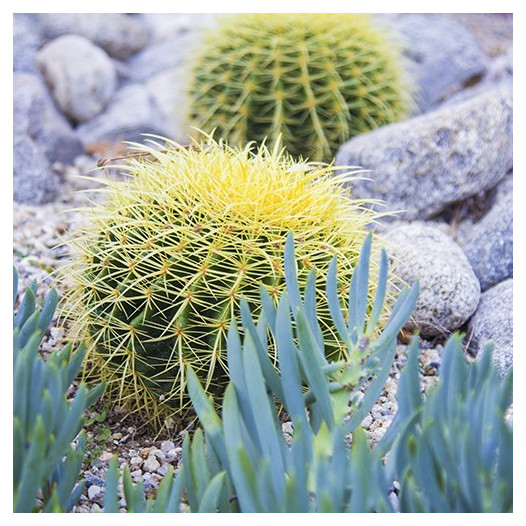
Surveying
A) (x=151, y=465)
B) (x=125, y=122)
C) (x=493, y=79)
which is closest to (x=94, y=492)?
(x=151, y=465)

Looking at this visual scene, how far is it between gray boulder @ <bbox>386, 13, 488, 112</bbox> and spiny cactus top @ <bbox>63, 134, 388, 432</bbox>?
244cm

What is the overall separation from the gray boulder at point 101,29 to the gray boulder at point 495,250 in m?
3.32

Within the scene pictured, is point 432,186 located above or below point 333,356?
above

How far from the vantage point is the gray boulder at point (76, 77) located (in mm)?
4508

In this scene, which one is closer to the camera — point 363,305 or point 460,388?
point 460,388

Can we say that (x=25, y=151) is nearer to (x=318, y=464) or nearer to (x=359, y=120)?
(x=359, y=120)

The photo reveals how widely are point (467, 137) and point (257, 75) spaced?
928mm

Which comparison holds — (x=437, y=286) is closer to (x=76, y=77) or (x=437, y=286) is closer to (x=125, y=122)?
(x=125, y=122)

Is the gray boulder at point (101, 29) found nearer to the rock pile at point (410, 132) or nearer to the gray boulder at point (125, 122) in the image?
the rock pile at point (410, 132)

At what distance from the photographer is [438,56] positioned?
476cm

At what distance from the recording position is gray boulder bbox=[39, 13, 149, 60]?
198 inches

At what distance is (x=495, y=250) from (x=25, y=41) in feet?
10.9

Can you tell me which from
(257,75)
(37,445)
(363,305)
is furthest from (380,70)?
(37,445)

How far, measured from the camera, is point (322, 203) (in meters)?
2.00
